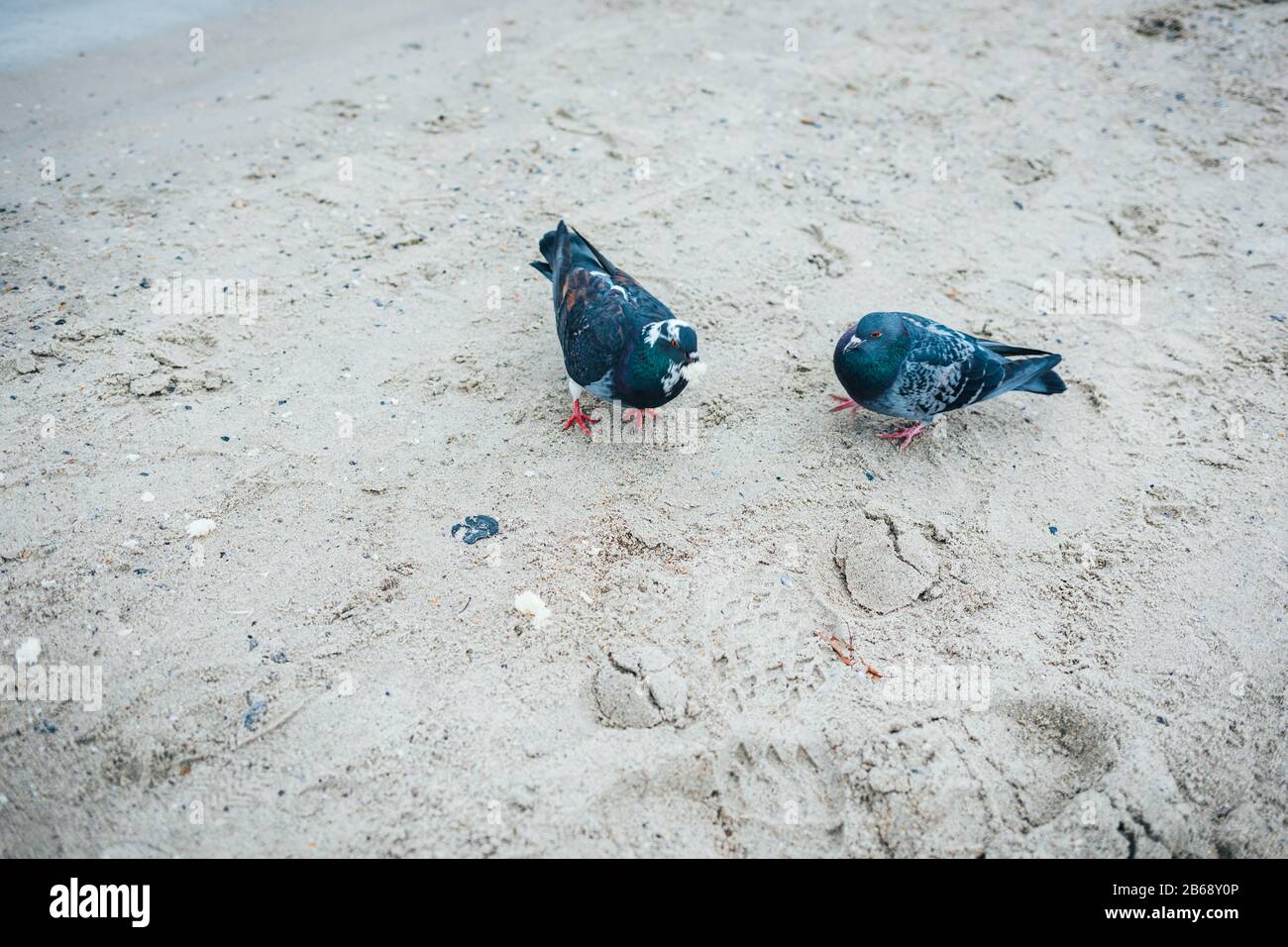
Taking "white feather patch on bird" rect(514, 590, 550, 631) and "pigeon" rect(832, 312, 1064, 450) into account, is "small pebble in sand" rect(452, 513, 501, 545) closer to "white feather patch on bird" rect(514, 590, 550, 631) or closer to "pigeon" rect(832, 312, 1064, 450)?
"white feather patch on bird" rect(514, 590, 550, 631)

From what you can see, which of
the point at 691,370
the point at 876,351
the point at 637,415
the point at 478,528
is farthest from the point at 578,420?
the point at 876,351

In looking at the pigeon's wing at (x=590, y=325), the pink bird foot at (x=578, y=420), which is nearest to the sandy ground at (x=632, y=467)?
the pink bird foot at (x=578, y=420)

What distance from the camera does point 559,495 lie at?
3.81m

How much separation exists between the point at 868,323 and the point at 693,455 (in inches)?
42.3

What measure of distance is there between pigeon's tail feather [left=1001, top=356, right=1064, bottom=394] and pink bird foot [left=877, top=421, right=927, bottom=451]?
1.54ft

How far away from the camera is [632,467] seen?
13.1 ft

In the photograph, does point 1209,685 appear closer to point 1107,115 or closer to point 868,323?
point 868,323

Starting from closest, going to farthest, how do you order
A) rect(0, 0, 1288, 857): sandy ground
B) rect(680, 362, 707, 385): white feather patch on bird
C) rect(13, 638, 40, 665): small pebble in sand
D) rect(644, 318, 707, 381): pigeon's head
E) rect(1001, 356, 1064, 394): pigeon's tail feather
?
rect(0, 0, 1288, 857): sandy ground → rect(13, 638, 40, 665): small pebble in sand → rect(644, 318, 707, 381): pigeon's head → rect(680, 362, 707, 385): white feather patch on bird → rect(1001, 356, 1064, 394): pigeon's tail feather

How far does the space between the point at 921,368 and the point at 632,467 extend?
150 cm

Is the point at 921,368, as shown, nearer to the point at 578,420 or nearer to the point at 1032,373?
the point at 1032,373

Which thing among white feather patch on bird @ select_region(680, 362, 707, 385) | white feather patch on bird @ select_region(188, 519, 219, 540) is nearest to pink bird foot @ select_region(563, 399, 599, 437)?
white feather patch on bird @ select_region(680, 362, 707, 385)

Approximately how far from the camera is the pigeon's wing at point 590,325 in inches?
149

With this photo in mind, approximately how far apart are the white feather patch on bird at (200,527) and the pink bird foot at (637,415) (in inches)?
79.8

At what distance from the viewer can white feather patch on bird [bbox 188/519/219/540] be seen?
3.48 m
